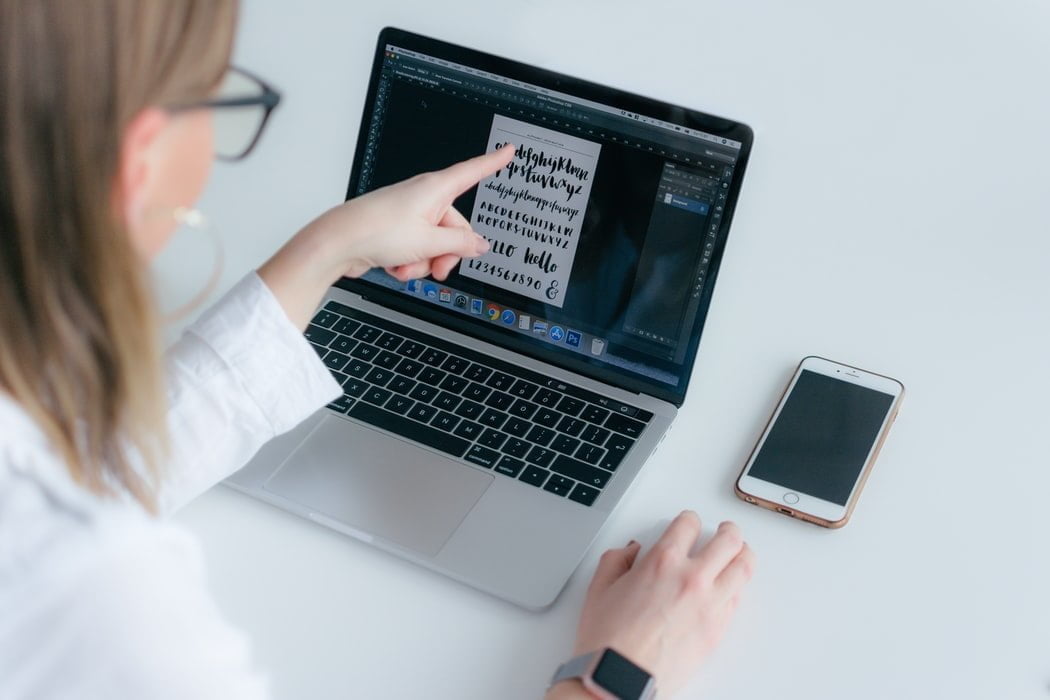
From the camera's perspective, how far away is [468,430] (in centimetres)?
88

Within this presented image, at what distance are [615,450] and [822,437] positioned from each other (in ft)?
0.56

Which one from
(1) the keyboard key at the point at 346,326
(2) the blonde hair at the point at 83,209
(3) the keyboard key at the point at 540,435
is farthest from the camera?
(1) the keyboard key at the point at 346,326

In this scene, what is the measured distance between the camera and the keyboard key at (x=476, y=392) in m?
0.91

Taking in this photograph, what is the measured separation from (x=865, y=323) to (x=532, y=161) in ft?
1.11

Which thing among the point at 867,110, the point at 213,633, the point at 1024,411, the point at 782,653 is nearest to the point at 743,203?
the point at 867,110

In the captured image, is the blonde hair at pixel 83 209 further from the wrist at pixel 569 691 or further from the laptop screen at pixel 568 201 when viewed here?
the laptop screen at pixel 568 201

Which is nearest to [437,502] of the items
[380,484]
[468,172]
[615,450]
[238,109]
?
[380,484]

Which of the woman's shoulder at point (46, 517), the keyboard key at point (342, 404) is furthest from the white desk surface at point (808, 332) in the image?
the woman's shoulder at point (46, 517)

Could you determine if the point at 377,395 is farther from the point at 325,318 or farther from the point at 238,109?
the point at 238,109

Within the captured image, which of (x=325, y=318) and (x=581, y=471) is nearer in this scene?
(x=581, y=471)

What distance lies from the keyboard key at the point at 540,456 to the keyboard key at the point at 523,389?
0.06 metres

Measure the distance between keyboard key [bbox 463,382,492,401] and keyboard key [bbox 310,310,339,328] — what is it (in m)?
0.15

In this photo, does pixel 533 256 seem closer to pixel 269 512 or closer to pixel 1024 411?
pixel 269 512

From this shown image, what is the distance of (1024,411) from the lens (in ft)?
3.00
